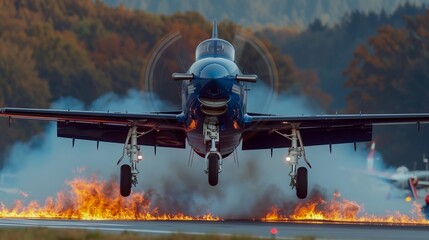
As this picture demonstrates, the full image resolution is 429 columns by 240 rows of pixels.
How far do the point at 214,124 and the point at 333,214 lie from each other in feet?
31.2

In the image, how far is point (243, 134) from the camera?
3994cm

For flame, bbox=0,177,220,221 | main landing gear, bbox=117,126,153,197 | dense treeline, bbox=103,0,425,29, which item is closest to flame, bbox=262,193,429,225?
flame, bbox=0,177,220,221

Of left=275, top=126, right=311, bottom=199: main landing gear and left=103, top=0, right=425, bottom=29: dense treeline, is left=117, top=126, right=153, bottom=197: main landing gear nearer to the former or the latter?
left=275, top=126, right=311, bottom=199: main landing gear

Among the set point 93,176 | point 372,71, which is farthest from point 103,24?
point 93,176

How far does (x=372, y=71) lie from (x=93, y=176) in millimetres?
28379

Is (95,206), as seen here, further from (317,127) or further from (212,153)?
(212,153)

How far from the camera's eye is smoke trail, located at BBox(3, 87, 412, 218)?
143 ft

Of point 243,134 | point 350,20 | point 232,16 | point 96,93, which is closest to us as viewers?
point 243,134

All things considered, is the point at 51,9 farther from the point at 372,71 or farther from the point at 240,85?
the point at 240,85

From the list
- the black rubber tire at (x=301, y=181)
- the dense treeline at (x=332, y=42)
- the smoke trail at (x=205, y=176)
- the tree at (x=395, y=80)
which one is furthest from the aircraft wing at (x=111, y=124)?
the dense treeline at (x=332, y=42)

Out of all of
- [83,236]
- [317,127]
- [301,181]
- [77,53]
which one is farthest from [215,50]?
[77,53]

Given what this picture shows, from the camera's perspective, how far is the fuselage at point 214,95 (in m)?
34.5

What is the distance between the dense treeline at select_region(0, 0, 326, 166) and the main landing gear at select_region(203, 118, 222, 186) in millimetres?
23380

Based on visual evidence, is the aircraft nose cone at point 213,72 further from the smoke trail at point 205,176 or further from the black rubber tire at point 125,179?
the black rubber tire at point 125,179
